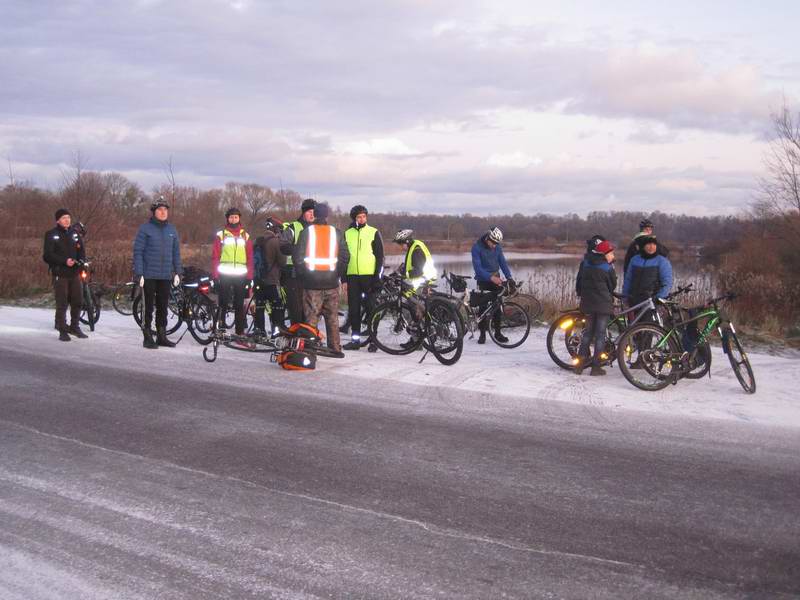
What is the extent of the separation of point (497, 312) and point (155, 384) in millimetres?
5399

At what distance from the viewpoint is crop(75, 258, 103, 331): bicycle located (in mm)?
12383

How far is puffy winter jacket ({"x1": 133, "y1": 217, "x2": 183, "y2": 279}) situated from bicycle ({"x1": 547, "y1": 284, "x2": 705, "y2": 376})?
18.3 feet

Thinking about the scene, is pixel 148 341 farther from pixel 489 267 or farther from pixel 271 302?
pixel 489 267

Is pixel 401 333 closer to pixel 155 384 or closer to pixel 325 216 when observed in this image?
pixel 325 216

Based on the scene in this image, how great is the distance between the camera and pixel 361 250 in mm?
10477

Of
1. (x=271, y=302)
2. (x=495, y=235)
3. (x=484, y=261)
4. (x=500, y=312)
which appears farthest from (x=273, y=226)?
(x=500, y=312)

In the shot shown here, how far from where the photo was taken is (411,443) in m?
6.03

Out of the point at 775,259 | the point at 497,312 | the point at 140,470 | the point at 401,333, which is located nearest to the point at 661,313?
the point at 497,312

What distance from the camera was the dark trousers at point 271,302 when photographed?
11.5 metres

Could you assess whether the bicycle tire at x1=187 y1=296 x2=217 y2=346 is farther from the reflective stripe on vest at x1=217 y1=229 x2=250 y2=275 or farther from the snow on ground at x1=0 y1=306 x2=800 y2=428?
the reflective stripe on vest at x1=217 y1=229 x2=250 y2=275

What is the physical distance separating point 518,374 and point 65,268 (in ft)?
24.8

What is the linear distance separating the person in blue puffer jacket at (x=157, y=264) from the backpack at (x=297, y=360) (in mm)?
2608

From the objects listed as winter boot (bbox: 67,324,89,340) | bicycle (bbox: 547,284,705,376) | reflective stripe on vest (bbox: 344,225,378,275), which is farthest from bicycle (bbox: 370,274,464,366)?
winter boot (bbox: 67,324,89,340)

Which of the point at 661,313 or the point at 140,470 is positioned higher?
the point at 661,313
